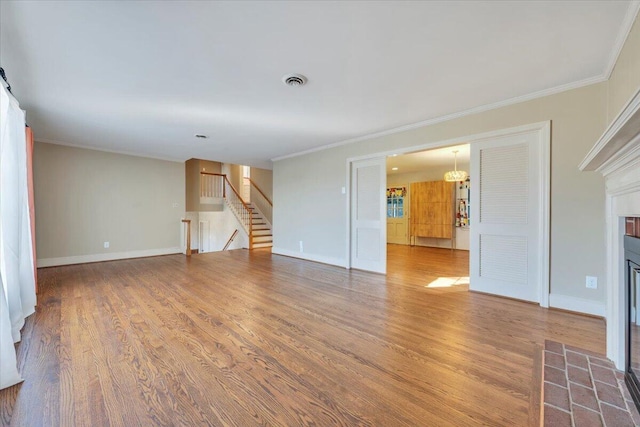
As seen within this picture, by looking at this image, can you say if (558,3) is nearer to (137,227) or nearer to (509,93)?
(509,93)

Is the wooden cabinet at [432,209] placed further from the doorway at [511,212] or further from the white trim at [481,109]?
the doorway at [511,212]

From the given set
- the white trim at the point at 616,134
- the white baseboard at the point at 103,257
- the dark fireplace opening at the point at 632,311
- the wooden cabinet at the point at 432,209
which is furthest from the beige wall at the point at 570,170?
the white baseboard at the point at 103,257

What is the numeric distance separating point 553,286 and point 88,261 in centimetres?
754

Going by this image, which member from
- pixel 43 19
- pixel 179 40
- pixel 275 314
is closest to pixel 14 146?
pixel 43 19

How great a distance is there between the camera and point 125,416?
1354 millimetres

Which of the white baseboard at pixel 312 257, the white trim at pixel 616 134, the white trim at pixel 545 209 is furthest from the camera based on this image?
the white baseboard at pixel 312 257

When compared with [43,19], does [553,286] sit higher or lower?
lower

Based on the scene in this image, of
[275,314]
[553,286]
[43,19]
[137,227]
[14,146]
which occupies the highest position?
[43,19]

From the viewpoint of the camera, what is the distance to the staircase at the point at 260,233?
25.4ft

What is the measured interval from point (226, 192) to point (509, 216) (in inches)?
317

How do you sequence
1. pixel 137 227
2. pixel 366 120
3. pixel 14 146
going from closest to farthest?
1. pixel 14 146
2. pixel 366 120
3. pixel 137 227

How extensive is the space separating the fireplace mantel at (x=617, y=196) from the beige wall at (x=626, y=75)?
0.40m

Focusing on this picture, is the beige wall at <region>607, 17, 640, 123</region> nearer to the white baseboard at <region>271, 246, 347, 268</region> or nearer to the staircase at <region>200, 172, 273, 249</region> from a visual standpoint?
the white baseboard at <region>271, 246, 347, 268</region>

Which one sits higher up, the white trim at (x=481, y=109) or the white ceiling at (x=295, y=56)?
the white ceiling at (x=295, y=56)
